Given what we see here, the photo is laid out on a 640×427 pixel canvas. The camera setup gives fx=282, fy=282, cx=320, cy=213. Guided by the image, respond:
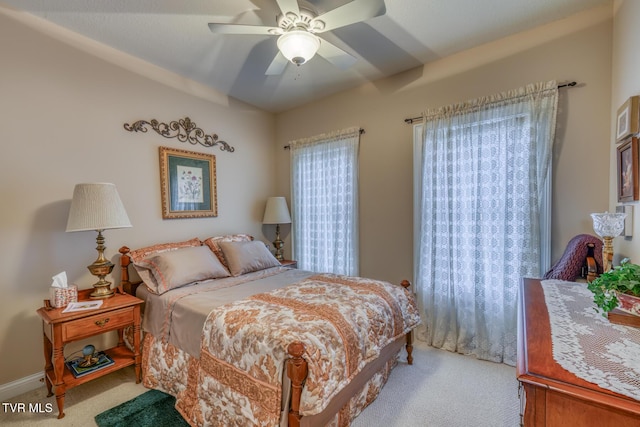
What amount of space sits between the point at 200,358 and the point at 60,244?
1.62 m

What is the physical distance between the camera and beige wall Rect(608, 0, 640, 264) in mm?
1643

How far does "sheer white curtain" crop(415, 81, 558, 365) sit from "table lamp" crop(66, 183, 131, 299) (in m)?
2.75

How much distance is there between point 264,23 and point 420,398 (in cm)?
309

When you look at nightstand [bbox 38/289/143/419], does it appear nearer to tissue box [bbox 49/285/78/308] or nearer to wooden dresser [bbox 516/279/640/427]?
tissue box [bbox 49/285/78/308]

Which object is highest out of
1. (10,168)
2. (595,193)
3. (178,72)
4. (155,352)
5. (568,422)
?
(178,72)

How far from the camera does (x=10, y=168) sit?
2111mm

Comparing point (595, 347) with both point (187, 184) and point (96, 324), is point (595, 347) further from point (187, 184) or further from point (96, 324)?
point (187, 184)

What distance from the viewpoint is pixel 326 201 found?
3645 millimetres

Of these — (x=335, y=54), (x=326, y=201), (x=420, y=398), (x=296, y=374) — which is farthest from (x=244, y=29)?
(x=420, y=398)

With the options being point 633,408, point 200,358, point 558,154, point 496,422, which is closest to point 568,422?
point 633,408

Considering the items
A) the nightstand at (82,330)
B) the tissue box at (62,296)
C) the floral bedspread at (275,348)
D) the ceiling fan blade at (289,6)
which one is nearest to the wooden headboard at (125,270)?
the nightstand at (82,330)

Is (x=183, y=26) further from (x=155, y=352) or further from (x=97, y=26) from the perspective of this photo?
(x=155, y=352)

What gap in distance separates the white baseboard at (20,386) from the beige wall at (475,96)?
3.06 meters

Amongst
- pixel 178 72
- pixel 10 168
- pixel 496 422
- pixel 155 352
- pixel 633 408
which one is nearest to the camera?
pixel 633 408
